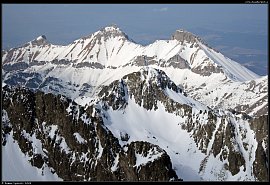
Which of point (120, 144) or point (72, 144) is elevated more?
point (72, 144)

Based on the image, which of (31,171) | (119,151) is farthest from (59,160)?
(119,151)

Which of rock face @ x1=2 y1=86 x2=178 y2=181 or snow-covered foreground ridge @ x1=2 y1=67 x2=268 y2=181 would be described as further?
snow-covered foreground ridge @ x1=2 y1=67 x2=268 y2=181

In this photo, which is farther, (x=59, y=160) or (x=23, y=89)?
(x=23, y=89)

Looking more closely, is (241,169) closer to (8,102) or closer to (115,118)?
(115,118)

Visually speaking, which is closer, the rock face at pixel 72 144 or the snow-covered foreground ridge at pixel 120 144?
the rock face at pixel 72 144

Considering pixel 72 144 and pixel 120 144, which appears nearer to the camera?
pixel 72 144
